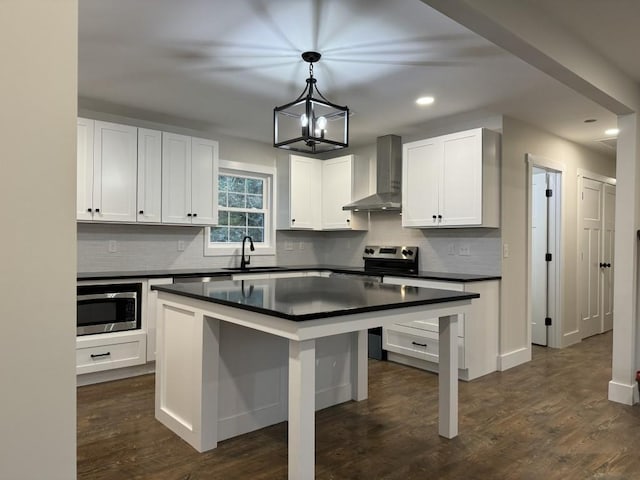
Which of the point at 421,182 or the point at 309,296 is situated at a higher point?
the point at 421,182

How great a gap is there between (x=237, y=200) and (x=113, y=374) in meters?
2.39

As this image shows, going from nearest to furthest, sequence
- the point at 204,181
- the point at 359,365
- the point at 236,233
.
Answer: the point at 359,365, the point at 204,181, the point at 236,233

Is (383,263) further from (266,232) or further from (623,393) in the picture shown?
(623,393)

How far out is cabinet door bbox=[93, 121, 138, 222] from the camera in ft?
12.7

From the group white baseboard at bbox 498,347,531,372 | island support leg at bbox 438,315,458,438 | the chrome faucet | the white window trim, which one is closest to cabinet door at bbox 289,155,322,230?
the white window trim

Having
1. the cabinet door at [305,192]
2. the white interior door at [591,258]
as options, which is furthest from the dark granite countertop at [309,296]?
the white interior door at [591,258]

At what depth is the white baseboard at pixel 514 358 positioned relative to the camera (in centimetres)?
407

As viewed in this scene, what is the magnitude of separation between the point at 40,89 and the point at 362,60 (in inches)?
95.5

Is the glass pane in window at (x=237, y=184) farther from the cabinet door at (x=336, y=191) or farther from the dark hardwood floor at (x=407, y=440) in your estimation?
the dark hardwood floor at (x=407, y=440)

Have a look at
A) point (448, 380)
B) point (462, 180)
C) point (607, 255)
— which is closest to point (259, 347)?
point (448, 380)

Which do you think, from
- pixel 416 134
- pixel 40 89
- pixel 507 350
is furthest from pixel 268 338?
pixel 416 134

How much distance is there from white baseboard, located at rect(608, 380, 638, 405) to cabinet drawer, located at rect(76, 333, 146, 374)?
12.4 feet

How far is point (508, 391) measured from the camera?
3.50m

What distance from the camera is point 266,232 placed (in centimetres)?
558
